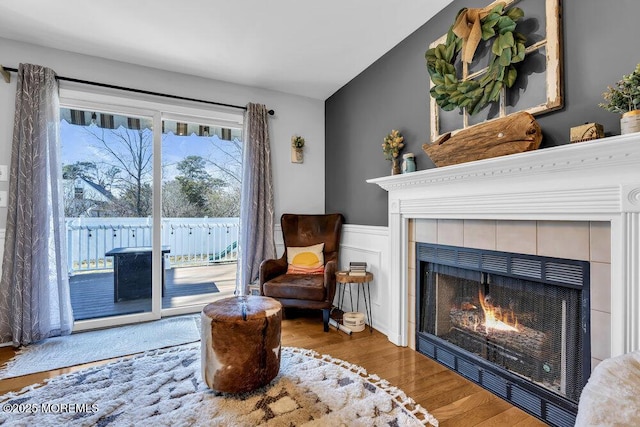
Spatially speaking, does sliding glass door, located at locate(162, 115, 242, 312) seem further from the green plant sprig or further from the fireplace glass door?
the green plant sprig

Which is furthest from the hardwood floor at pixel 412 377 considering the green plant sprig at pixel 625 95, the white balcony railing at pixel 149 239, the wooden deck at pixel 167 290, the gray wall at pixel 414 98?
the green plant sprig at pixel 625 95

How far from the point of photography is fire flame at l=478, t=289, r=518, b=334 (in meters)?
1.86

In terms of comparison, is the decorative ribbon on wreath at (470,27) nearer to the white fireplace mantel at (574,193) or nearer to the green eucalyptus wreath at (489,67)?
the green eucalyptus wreath at (489,67)

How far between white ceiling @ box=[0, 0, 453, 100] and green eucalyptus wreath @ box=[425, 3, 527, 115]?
0.39 meters

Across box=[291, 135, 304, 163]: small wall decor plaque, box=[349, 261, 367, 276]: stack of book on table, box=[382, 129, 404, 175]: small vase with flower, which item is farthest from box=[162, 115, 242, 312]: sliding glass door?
box=[382, 129, 404, 175]: small vase with flower

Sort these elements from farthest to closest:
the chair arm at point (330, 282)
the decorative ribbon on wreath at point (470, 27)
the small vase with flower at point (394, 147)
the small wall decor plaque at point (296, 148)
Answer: the small wall decor plaque at point (296, 148) → the chair arm at point (330, 282) → the small vase with flower at point (394, 147) → the decorative ribbon on wreath at point (470, 27)

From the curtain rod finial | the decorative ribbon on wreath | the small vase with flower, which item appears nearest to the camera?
the decorative ribbon on wreath

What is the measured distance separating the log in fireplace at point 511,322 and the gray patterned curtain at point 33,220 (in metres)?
3.04

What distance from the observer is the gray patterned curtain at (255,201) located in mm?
3312

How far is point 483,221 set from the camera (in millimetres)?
1942

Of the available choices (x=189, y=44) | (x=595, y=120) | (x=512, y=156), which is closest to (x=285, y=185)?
(x=189, y=44)

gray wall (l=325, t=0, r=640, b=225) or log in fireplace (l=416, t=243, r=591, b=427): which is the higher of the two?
gray wall (l=325, t=0, r=640, b=225)

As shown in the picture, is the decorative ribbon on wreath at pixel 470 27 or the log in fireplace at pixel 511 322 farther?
the decorative ribbon on wreath at pixel 470 27

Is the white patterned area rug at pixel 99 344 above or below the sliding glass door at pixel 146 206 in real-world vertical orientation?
below
